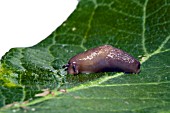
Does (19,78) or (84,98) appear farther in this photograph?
(19,78)

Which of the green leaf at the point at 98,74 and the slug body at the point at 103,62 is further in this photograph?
the slug body at the point at 103,62

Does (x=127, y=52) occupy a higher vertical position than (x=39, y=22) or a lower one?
lower

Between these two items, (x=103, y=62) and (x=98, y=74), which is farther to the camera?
(x=103, y=62)

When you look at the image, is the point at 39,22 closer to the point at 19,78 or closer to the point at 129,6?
the point at 129,6

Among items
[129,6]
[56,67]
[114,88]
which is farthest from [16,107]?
[129,6]
